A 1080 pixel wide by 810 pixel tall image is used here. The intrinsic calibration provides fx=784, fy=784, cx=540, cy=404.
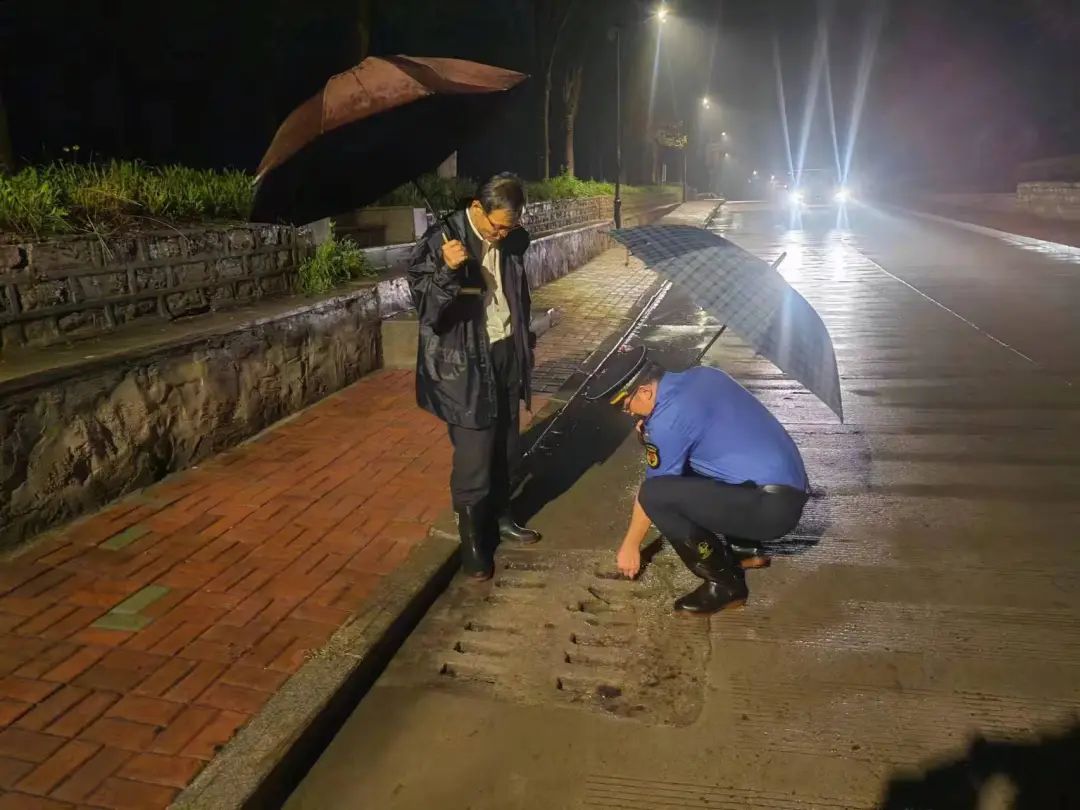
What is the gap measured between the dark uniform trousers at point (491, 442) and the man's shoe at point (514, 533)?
0.42 m

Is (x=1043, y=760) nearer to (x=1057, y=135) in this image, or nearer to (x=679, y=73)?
(x=1057, y=135)

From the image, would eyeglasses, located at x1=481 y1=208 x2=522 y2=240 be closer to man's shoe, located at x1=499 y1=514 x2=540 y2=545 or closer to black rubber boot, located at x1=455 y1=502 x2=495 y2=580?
black rubber boot, located at x1=455 y1=502 x2=495 y2=580

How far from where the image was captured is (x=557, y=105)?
29.0 meters

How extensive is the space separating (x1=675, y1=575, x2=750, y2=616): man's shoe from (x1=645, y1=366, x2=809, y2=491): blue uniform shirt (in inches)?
20.9

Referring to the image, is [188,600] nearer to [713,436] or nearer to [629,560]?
[629,560]

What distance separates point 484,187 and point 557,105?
89.8 feet

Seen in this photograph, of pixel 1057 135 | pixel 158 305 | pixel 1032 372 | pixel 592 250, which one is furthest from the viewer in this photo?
pixel 1057 135

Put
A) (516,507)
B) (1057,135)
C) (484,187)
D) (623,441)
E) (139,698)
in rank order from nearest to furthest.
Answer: (139,698) → (484,187) → (516,507) → (623,441) → (1057,135)

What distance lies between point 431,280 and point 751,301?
1.41 metres

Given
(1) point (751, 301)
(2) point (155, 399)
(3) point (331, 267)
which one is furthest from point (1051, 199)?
(2) point (155, 399)

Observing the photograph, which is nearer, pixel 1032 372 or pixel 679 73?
pixel 1032 372

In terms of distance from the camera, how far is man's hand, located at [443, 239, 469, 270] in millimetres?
3348

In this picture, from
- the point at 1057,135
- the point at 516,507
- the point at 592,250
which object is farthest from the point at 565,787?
the point at 1057,135

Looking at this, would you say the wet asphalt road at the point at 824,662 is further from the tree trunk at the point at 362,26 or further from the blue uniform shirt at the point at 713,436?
the tree trunk at the point at 362,26
